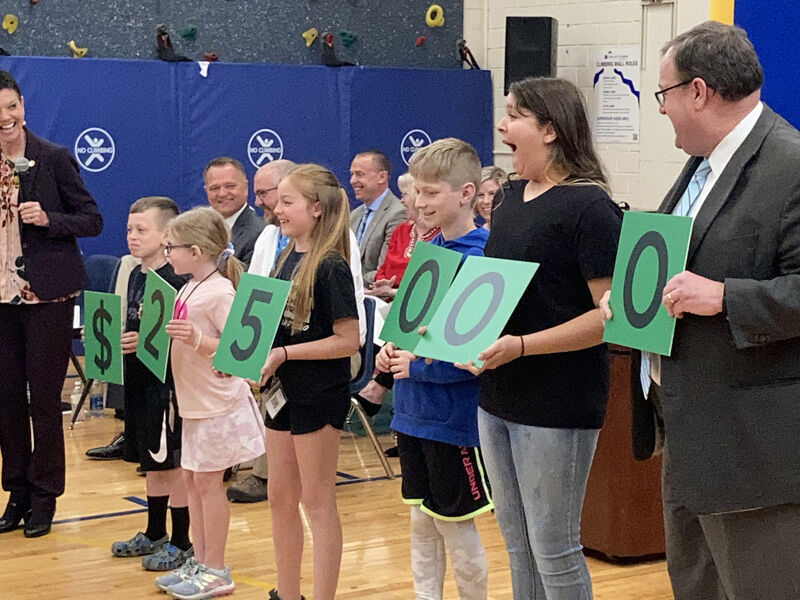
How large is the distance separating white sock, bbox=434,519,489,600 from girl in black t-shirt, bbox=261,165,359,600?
50cm

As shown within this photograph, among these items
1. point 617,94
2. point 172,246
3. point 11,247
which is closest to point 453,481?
point 172,246

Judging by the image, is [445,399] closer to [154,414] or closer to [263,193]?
[154,414]

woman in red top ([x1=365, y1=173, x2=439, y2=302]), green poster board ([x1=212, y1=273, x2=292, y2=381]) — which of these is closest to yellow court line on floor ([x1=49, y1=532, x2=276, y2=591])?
green poster board ([x1=212, y1=273, x2=292, y2=381])

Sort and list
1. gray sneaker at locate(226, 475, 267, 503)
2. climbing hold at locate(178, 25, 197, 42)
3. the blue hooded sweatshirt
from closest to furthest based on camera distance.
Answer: the blue hooded sweatshirt
gray sneaker at locate(226, 475, 267, 503)
climbing hold at locate(178, 25, 197, 42)

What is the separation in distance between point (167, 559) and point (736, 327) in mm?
2857

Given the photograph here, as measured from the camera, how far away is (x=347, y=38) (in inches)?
397

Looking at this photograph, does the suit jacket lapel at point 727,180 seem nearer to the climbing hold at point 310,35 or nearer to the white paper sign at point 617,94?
the white paper sign at point 617,94

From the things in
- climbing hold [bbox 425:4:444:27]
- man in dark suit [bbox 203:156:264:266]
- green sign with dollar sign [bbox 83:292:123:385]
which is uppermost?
climbing hold [bbox 425:4:444:27]

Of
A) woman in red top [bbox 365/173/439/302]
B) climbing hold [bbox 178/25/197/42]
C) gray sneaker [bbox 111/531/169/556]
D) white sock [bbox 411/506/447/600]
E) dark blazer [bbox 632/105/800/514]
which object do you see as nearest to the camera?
dark blazer [bbox 632/105/800/514]

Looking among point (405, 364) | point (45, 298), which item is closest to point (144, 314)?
point (45, 298)

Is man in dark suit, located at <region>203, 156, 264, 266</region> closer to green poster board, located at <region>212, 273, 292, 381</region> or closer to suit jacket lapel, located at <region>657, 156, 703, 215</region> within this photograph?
green poster board, located at <region>212, 273, 292, 381</region>

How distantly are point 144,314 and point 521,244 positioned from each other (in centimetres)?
182

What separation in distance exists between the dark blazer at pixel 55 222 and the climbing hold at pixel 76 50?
431cm

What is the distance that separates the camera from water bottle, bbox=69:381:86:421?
7.31 m
